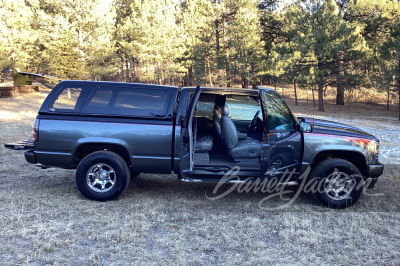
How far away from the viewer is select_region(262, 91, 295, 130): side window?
5368 millimetres

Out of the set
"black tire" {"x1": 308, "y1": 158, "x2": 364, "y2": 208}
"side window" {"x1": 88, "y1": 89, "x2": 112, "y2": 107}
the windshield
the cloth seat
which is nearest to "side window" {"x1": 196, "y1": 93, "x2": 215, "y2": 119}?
the cloth seat

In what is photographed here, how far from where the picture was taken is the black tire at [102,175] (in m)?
5.30

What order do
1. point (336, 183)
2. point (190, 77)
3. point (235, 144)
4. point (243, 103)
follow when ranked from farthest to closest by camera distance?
point (190, 77)
point (243, 103)
point (235, 144)
point (336, 183)

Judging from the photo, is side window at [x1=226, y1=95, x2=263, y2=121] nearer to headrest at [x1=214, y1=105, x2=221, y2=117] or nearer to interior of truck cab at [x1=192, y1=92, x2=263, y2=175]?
interior of truck cab at [x1=192, y1=92, x2=263, y2=175]

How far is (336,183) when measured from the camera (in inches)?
208

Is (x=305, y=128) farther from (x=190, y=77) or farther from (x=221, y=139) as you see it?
(x=190, y=77)

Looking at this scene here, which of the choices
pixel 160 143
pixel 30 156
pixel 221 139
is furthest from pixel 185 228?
pixel 30 156

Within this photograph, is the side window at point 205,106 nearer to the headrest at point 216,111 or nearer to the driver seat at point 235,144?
the headrest at point 216,111

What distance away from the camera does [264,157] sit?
16.8 feet

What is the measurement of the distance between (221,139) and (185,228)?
190cm

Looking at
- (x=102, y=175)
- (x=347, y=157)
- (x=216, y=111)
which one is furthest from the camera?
(x=216, y=111)

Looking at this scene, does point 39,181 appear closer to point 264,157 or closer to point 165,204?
point 165,204

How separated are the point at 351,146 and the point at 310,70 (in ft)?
65.6

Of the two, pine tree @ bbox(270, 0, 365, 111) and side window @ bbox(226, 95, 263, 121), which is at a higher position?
pine tree @ bbox(270, 0, 365, 111)
